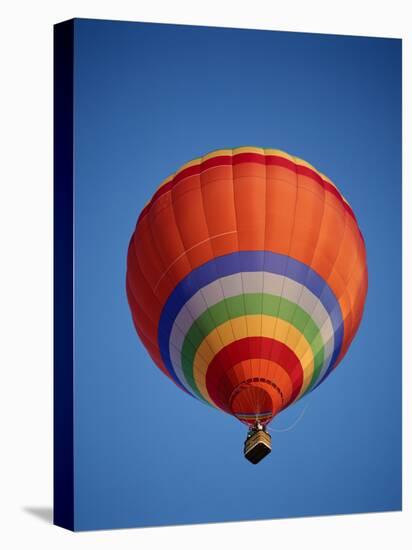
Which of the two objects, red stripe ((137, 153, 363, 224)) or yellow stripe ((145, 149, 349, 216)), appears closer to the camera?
red stripe ((137, 153, 363, 224))

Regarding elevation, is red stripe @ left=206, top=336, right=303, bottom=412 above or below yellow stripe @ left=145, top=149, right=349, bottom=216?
below

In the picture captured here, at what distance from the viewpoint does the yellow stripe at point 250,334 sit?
10555mm

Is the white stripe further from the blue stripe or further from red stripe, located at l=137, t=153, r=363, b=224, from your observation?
red stripe, located at l=137, t=153, r=363, b=224

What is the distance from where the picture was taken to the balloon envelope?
10.6m

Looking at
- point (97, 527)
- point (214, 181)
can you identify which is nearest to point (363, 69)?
point (214, 181)

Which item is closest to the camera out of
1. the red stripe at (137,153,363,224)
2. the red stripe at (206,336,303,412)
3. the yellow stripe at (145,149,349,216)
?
the red stripe at (206,336,303,412)

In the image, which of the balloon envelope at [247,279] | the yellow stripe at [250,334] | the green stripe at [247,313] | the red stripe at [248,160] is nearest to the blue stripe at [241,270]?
the balloon envelope at [247,279]

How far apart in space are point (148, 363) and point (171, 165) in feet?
4.29

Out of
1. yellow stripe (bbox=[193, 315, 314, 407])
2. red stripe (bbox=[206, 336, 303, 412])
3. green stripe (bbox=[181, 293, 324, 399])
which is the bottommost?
red stripe (bbox=[206, 336, 303, 412])

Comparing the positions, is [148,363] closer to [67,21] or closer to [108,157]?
[108,157]

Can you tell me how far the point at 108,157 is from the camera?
37.7 ft

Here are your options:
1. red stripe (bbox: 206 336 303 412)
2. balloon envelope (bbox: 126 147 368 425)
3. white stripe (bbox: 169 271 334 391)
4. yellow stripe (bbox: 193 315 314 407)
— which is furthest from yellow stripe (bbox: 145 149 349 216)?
red stripe (bbox: 206 336 303 412)

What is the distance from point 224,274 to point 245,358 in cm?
52

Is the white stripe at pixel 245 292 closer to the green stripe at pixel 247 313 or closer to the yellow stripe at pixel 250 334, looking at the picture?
the green stripe at pixel 247 313
